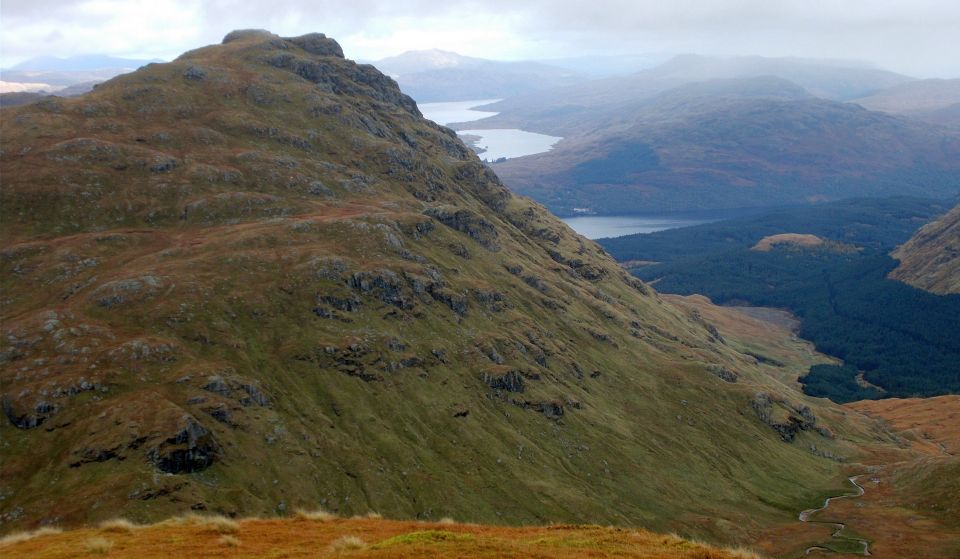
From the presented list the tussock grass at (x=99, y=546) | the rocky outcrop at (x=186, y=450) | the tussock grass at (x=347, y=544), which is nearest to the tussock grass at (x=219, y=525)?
the tussock grass at (x=99, y=546)

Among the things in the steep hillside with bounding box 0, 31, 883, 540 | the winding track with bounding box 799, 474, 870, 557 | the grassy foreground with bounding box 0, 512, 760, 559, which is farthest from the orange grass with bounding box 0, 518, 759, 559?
the winding track with bounding box 799, 474, 870, 557

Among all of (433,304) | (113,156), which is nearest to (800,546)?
(433,304)

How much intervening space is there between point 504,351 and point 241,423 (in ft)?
240

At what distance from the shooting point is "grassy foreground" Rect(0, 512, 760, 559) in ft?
128

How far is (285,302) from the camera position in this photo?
160 meters

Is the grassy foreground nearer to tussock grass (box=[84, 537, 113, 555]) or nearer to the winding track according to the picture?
tussock grass (box=[84, 537, 113, 555])

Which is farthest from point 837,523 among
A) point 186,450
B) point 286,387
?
point 186,450

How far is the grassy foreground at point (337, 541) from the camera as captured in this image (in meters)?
38.9

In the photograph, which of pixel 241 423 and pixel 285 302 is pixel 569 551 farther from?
pixel 285 302

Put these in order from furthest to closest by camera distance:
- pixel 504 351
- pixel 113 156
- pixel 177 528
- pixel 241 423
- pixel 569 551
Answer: pixel 113 156
pixel 504 351
pixel 241 423
pixel 177 528
pixel 569 551

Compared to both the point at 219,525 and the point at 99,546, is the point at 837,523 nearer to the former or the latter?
the point at 219,525

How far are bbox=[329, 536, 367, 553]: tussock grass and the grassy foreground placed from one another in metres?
0.06

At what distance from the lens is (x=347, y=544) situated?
129 feet

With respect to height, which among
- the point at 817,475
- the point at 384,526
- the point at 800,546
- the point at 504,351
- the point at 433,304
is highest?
the point at 384,526
